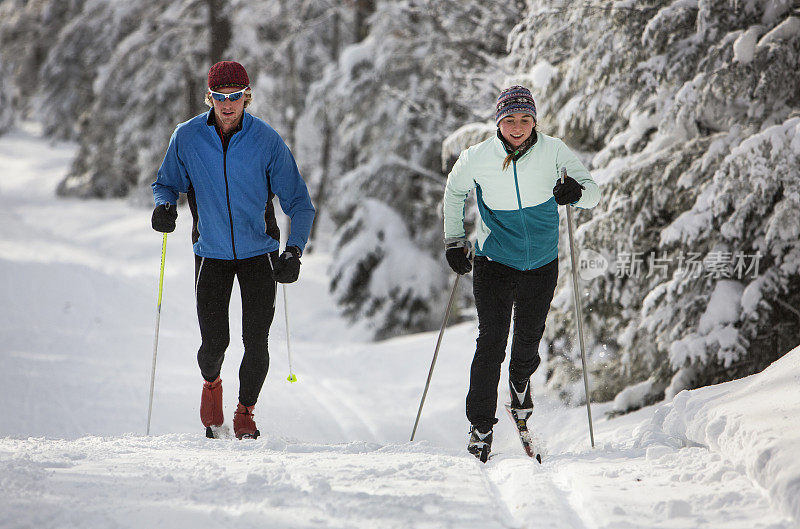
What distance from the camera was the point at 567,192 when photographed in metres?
3.87

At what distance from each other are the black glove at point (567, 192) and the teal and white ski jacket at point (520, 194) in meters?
0.10

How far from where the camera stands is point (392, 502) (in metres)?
2.92

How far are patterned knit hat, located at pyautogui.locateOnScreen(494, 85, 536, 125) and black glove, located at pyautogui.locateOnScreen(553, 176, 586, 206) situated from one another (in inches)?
16.5

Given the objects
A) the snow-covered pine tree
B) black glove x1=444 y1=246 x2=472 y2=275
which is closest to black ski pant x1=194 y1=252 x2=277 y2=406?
black glove x1=444 y1=246 x2=472 y2=275

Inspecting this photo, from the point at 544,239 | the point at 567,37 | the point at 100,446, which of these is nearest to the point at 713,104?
the point at 567,37

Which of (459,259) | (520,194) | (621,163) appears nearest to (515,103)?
(520,194)

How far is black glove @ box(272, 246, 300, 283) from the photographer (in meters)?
4.21

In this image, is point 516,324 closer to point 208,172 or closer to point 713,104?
point 208,172

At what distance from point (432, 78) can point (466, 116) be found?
913 millimetres

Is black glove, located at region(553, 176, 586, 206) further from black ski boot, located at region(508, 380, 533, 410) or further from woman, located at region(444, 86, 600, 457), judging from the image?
black ski boot, located at region(508, 380, 533, 410)

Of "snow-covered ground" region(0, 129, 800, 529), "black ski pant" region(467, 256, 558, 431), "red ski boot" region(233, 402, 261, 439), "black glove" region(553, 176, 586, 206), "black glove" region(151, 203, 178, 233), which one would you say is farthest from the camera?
"red ski boot" region(233, 402, 261, 439)

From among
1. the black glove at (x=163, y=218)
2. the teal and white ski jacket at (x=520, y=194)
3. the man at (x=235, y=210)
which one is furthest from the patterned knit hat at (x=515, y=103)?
the black glove at (x=163, y=218)

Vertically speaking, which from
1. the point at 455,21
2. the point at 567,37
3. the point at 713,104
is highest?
the point at 455,21

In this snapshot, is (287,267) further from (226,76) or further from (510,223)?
(510,223)
